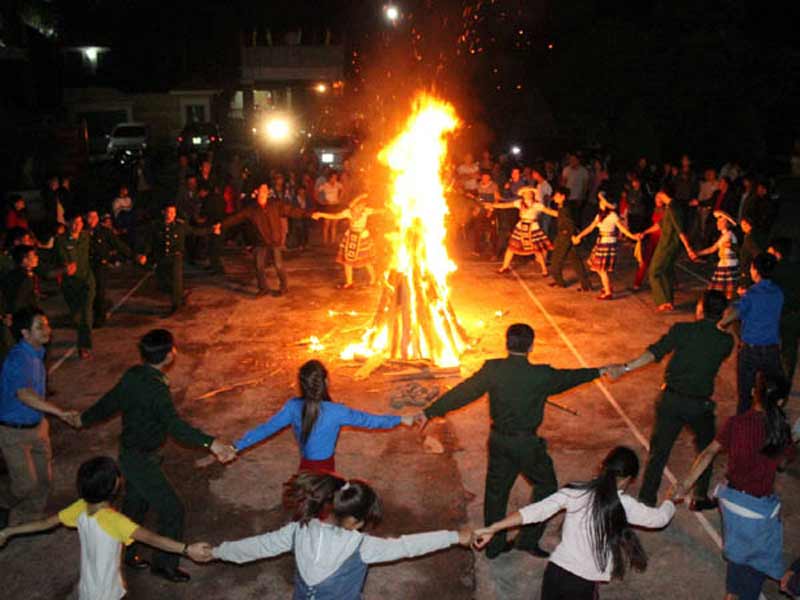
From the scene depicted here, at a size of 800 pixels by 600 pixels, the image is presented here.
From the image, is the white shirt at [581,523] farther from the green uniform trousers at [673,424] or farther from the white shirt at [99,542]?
the white shirt at [99,542]

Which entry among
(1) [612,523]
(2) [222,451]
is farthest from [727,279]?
(2) [222,451]

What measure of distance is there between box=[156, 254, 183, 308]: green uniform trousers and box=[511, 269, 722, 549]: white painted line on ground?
21.6 ft

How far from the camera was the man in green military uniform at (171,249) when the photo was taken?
13.1 m

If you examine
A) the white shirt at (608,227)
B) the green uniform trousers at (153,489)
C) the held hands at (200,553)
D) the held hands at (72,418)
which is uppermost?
the white shirt at (608,227)

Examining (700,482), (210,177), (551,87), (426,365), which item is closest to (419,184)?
(426,365)

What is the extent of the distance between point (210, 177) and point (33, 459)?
12.0 metres

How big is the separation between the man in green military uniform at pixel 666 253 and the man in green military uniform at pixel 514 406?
25.8 feet

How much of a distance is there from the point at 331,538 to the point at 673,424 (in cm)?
387

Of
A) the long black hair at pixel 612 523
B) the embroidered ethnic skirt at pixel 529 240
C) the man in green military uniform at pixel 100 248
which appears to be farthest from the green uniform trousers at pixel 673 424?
the embroidered ethnic skirt at pixel 529 240

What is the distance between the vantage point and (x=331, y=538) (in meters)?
3.93

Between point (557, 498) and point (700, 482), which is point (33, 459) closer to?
point (557, 498)

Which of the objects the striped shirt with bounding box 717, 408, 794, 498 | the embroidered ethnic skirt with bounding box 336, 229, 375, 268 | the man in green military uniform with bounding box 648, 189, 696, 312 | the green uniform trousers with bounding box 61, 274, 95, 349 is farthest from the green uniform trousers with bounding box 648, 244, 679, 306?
the green uniform trousers with bounding box 61, 274, 95, 349

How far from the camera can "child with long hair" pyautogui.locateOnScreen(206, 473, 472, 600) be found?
390 centimetres

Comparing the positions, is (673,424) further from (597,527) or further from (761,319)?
(597,527)
